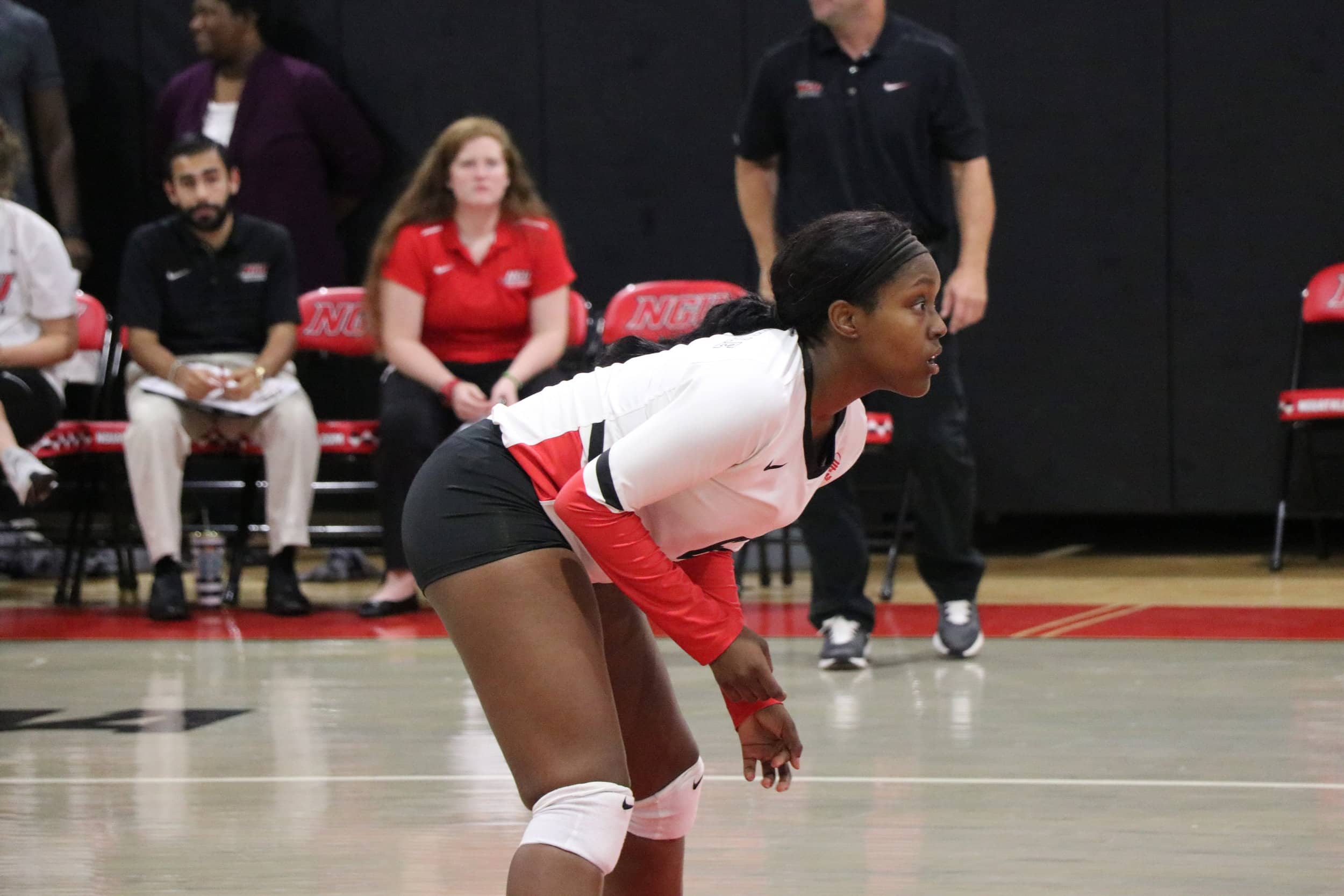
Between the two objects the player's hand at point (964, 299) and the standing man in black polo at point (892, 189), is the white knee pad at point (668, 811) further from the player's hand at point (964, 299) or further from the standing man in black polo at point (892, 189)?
the player's hand at point (964, 299)

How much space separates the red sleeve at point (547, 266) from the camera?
6059 mm

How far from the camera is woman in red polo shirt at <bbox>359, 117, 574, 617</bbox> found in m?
5.95

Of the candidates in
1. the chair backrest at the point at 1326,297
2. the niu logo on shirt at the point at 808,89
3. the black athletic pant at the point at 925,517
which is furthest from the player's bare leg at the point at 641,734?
the chair backrest at the point at 1326,297

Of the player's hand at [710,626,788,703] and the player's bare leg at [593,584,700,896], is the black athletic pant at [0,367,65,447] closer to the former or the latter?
the player's bare leg at [593,584,700,896]

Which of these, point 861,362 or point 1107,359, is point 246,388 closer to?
point 1107,359

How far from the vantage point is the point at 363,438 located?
647 cm

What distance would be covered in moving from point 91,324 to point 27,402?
849 millimetres

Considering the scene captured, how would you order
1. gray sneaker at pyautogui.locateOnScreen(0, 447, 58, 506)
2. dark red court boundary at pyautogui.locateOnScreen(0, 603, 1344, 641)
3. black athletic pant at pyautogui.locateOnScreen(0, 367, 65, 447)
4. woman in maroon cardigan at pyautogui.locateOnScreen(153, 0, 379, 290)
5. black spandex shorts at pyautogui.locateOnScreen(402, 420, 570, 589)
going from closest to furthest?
black spandex shorts at pyautogui.locateOnScreen(402, 420, 570, 589) < gray sneaker at pyautogui.locateOnScreen(0, 447, 58, 506) < dark red court boundary at pyautogui.locateOnScreen(0, 603, 1344, 641) < black athletic pant at pyautogui.locateOnScreen(0, 367, 65, 447) < woman in maroon cardigan at pyautogui.locateOnScreen(153, 0, 379, 290)

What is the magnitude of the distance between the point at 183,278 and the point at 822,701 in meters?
3.10

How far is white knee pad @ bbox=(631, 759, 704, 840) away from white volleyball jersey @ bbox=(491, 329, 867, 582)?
1.01ft

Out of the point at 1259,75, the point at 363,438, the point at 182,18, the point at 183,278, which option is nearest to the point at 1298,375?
the point at 1259,75

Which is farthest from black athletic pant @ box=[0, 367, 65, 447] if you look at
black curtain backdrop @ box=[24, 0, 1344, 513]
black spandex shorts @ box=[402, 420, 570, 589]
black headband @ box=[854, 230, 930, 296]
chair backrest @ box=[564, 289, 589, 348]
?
black headband @ box=[854, 230, 930, 296]

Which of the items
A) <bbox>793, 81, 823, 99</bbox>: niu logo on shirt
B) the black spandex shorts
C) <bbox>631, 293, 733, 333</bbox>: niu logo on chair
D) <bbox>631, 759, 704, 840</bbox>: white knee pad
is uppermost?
<bbox>793, 81, 823, 99</bbox>: niu logo on shirt

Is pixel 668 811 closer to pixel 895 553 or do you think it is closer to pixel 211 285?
pixel 895 553
